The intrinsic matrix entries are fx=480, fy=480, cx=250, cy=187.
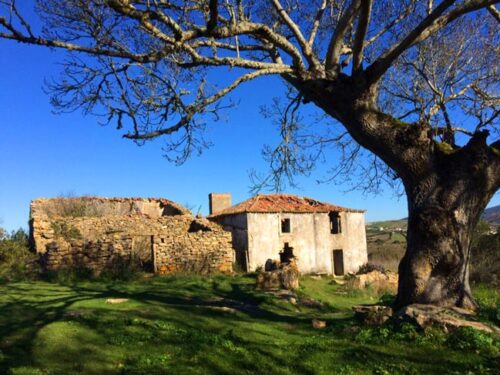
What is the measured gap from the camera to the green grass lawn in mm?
6016

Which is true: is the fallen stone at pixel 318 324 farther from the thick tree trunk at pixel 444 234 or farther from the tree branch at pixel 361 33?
the tree branch at pixel 361 33

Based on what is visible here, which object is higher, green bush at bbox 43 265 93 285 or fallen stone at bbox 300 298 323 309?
green bush at bbox 43 265 93 285

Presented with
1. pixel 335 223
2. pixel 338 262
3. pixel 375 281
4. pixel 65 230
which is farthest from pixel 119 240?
pixel 335 223

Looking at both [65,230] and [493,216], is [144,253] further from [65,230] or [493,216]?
[493,216]

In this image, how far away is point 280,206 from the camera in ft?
97.5

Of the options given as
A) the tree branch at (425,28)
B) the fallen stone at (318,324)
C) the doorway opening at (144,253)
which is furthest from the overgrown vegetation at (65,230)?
the tree branch at (425,28)

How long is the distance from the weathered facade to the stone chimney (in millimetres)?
3725

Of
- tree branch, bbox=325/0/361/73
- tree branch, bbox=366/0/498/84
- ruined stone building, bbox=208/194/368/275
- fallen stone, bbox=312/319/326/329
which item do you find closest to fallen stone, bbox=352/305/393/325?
fallen stone, bbox=312/319/326/329

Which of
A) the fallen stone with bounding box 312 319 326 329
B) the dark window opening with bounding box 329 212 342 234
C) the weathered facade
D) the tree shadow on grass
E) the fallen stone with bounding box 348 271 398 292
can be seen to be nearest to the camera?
the tree shadow on grass

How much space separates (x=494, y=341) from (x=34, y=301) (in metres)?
9.81

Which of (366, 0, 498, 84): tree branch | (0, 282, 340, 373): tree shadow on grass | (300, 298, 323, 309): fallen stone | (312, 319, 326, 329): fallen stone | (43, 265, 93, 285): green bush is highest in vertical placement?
(366, 0, 498, 84): tree branch

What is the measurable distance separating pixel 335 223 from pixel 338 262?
2.54 metres

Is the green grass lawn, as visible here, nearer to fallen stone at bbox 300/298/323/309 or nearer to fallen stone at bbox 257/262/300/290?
fallen stone at bbox 300/298/323/309

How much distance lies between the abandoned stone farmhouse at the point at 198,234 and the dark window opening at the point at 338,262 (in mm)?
63
